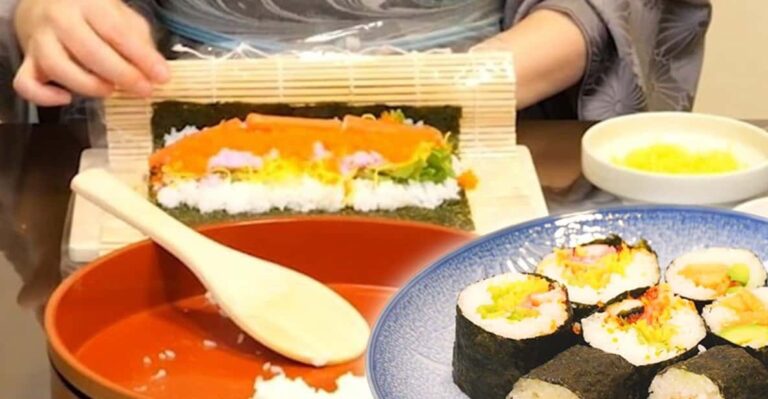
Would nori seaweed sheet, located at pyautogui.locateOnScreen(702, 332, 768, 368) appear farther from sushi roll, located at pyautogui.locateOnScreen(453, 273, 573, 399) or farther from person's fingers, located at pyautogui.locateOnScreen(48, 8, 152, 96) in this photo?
person's fingers, located at pyautogui.locateOnScreen(48, 8, 152, 96)

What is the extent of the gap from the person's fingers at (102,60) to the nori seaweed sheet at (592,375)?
52 cm

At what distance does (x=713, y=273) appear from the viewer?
726 millimetres

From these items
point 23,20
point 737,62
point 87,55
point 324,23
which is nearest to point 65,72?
point 87,55

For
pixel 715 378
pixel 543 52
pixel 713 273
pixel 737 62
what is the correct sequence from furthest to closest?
pixel 737 62 < pixel 543 52 < pixel 713 273 < pixel 715 378

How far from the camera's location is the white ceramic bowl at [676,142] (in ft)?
3.07

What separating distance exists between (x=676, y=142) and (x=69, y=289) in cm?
53

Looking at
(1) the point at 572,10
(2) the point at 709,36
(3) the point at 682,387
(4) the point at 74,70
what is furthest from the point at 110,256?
(2) the point at 709,36

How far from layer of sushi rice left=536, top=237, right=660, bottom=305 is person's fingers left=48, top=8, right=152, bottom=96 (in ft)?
1.43

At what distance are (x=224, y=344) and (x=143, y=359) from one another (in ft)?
0.17

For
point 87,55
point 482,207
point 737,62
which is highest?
→ point 87,55

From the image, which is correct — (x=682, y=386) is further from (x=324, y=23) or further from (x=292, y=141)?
(x=324, y=23)

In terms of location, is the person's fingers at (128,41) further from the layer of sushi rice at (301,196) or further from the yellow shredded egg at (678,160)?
the yellow shredded egg at (678,160)

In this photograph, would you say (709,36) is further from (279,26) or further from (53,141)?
(53,141)

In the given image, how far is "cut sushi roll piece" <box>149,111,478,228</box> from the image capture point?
975 millimetres
